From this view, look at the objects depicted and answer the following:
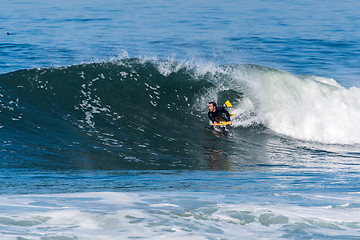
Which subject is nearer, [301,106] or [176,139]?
[176,139]

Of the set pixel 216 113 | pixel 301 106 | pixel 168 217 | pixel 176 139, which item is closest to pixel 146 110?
pixel 176 139

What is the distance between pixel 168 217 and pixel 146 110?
861 centimetres

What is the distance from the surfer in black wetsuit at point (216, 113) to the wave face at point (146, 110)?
50cm

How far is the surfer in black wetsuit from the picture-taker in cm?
1235

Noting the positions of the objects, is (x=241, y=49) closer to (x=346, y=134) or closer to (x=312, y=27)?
(x=312, y=27)

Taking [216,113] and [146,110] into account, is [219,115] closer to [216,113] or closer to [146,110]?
[216,113]

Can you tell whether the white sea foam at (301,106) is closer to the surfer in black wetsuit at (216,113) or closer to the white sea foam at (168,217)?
the surfer in black wetsuit at (216,113)

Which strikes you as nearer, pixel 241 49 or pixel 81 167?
pixel 81 167

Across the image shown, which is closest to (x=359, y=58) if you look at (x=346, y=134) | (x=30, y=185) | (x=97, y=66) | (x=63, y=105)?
(x=346, y=134)

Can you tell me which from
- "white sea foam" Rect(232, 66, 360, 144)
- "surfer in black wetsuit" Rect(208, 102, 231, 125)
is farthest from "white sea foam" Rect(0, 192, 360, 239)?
"white sea foam" Rect(232, 66, 360, 144)

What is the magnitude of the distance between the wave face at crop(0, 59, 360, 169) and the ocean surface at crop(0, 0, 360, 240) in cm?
5

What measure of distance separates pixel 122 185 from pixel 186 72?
335 inches

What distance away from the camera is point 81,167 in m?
9.28

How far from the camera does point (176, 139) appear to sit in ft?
39.7
